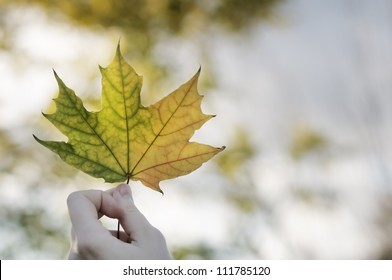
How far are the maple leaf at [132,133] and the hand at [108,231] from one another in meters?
0.03

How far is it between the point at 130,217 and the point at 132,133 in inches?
3.6

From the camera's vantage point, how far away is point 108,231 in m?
0.55

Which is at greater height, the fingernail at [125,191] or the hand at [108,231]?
the fingernail at [125,191]

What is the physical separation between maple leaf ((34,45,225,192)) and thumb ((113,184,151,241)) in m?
0.02

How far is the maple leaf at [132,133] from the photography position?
57 centimetres

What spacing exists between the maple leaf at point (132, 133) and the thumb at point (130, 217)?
0.08ft

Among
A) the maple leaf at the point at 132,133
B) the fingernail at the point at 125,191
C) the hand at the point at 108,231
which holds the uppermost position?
the maple leaf at the point at 132,133

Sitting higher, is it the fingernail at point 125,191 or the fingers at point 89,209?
the fingernail at point 125,191

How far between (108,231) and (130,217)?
0.11ft

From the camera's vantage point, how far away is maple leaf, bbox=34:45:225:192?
1.87 ft

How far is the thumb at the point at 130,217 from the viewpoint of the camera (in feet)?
1.88

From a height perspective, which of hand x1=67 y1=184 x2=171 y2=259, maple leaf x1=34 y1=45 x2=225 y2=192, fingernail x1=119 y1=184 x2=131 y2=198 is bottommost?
hand x1=67 y1=184 x2=171 y2=259

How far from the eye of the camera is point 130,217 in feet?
1.90

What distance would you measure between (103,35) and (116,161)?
5.23 metres
